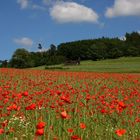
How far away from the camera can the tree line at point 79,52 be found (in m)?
106

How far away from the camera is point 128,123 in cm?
880

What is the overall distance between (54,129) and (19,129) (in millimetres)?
596

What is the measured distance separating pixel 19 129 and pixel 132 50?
385ft

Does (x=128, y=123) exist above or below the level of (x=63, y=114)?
below

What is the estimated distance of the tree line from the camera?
10606 centimetres

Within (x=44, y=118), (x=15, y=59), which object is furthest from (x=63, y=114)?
(x=15, y=59)

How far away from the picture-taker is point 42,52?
13888 centimetres

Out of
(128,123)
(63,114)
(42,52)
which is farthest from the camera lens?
(42,52)

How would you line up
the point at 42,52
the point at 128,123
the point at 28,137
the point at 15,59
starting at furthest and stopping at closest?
1. the point at 42,52
2. the point at 15,59
3. the point at 128,123
4. the point at 28,137

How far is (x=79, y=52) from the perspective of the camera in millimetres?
138875

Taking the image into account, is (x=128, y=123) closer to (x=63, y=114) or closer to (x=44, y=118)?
(x=44, y=118)

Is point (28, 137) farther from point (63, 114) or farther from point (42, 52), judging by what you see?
point (42, 52)

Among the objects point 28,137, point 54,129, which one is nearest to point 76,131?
point 54,129

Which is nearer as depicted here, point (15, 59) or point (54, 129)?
point (54, 129)
